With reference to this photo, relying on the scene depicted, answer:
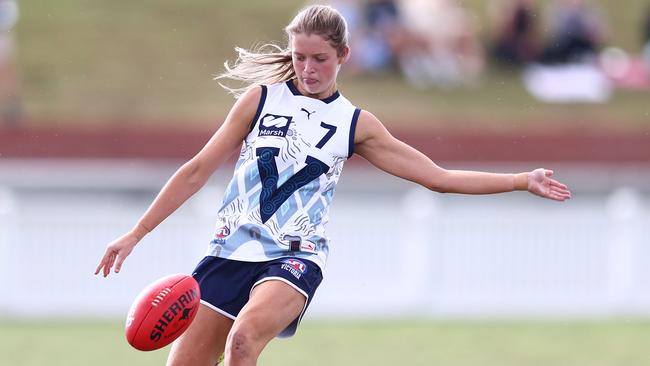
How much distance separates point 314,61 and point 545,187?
1.15 meters

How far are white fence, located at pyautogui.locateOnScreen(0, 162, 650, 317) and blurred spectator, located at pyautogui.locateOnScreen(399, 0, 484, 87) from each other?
15.8ft

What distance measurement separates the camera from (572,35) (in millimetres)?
17578

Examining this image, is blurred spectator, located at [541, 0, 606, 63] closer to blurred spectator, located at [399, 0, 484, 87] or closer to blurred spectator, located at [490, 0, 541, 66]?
blurred spectator, located at [490, 0, 541, 66]

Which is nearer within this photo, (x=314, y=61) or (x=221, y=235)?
(x=314, y=61)

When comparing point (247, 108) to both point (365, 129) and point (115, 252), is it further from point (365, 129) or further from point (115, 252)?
point (115, 252)

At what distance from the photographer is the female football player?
5.83 meters

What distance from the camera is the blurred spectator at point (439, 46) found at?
17.9m

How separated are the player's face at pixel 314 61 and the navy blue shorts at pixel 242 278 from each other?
77 centimetres

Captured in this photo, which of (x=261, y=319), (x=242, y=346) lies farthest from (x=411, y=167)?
(x=242, y=346)

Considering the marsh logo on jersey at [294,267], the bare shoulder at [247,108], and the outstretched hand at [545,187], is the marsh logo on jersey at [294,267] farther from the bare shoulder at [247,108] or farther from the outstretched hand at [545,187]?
the outstretched hand at [545,187]

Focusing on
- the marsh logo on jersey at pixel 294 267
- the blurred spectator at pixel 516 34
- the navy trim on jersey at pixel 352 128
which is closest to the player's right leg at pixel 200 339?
the marsh logo on jersey at pixel 294 267

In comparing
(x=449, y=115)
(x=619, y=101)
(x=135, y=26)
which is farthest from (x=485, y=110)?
(x=135, y=26)

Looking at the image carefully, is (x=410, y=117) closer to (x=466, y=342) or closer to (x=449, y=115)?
(x=449, y=115)

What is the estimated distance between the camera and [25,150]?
52.9 ft
